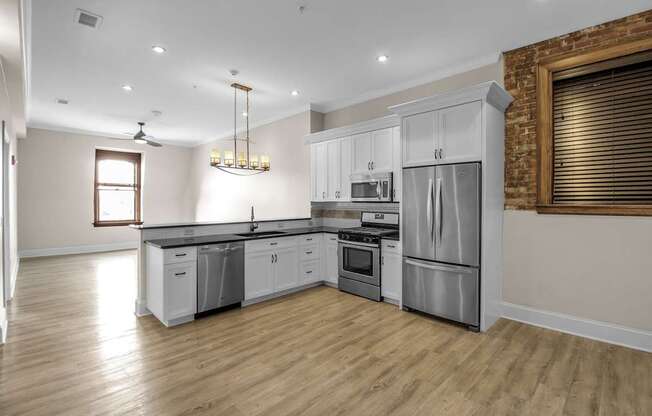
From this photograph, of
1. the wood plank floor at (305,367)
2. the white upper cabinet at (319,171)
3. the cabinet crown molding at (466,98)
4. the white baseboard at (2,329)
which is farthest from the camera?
the white upper cabinet at (319,171)

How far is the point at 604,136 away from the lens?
3127mm

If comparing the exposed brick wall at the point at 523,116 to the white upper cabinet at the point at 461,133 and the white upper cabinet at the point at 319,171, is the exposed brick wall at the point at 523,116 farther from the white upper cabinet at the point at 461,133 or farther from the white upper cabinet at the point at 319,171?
the white upper cabinet at the point at 319,171

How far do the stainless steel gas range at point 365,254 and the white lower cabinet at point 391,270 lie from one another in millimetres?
67

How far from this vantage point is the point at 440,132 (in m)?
3.58

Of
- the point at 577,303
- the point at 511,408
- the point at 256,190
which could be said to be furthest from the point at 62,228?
the point at 577,303

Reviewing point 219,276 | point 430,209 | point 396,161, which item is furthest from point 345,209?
point 219,276

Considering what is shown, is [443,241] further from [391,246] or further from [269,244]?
[269,244]

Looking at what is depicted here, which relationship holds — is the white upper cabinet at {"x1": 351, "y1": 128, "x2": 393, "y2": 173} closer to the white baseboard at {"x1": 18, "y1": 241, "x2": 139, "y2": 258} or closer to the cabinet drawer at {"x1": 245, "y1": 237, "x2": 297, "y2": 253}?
the cabinet drawer at {"x1": 245, "y1": 237, "x2": 297, "y2": 253}

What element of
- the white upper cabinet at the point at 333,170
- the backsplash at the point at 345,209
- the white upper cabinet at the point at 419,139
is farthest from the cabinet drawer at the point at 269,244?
the white upper cabinet at the point at 419,139

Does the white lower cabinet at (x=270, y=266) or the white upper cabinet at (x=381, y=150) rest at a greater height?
the white upper cabinet at (x=381, y=150)

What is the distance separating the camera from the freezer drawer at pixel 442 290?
3.35 metres

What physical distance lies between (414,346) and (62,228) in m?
8.54

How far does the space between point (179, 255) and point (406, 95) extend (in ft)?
12.4

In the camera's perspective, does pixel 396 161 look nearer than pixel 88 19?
No
